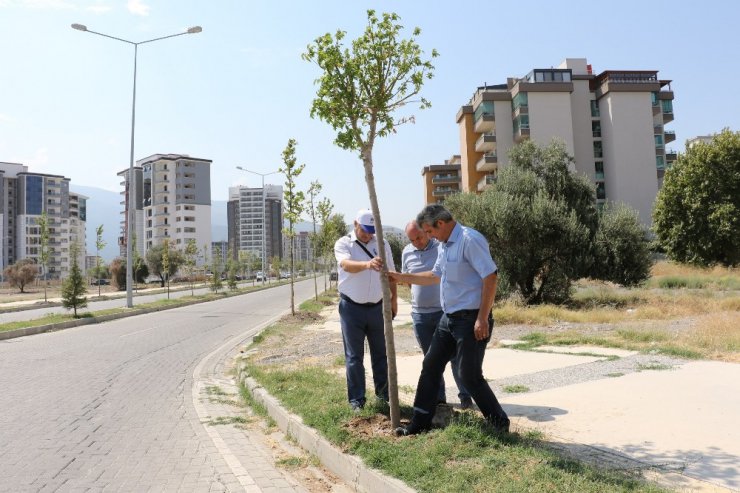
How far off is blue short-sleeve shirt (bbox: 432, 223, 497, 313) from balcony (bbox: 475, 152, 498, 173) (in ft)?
176

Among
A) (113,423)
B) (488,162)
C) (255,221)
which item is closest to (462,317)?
(113,423)

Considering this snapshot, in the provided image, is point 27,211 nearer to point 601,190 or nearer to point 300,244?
point 300,244

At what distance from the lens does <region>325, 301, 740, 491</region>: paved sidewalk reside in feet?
12.3

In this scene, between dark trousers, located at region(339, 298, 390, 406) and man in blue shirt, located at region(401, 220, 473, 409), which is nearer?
man in blue shirt, located at region(401, 220, 473, 409)

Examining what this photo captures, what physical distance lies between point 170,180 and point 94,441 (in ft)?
372

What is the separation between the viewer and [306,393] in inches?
255

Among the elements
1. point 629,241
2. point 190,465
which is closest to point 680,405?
point 190,465

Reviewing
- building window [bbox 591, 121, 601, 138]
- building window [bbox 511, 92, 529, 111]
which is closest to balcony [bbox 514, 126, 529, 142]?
building window [bbox 511, 92, 529, 111]

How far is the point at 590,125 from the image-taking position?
5919cm

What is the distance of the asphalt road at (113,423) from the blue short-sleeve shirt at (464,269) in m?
1.94

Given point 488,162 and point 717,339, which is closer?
point 717,339

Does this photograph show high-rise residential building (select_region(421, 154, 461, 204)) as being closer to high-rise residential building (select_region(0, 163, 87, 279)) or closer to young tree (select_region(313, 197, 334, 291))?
young tree (select_region(313, 197, 334, 291))

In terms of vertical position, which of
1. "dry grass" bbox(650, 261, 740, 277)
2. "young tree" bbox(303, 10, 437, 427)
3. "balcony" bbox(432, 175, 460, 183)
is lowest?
"dry grass" bbox(650, 261, 740, 277)

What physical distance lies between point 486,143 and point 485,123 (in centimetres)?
216
